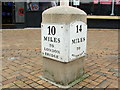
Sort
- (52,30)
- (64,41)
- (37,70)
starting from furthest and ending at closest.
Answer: (37,70) < (52,30) < (64,41)

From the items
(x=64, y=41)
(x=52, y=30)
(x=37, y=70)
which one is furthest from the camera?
(x=37, y=70)

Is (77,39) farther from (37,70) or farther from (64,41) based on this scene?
(37,70)

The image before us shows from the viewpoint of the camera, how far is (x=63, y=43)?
3.05 metres

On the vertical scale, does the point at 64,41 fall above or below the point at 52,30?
below

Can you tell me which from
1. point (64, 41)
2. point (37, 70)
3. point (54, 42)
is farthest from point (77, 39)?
point (37, 70)

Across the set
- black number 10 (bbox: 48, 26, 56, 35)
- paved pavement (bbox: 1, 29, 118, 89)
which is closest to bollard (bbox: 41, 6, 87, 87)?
black number 10 (bbox: 48, 26, 56, 35)

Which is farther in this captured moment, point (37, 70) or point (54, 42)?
point (37, 70)

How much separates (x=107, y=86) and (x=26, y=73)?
5.65ft

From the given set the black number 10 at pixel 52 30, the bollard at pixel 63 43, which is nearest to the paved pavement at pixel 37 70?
the bollard at pixel 63 43

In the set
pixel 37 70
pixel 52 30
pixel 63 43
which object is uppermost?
pixel 52 30

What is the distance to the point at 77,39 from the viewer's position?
325 cm

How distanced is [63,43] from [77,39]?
34 centimetres

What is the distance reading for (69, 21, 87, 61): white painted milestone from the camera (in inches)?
123

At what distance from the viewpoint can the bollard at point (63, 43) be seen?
305cm
